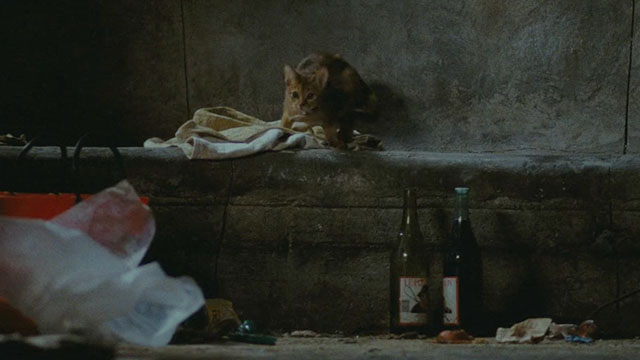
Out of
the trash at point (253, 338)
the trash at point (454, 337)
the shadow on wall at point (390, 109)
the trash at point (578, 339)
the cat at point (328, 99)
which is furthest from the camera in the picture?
the shadow on wall at point (390, 109)

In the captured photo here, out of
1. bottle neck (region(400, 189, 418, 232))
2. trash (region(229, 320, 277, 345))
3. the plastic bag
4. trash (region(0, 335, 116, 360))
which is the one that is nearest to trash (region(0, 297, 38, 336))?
the plastic bag

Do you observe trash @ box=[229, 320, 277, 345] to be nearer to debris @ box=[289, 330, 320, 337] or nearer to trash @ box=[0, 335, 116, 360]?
debris @ box=[289, 330, 320, 337]

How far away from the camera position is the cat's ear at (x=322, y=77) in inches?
136

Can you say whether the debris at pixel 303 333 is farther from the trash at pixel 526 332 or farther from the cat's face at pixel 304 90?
the cat's face at pixel 304 90

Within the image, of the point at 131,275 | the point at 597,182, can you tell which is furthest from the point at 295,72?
the point at 131,275

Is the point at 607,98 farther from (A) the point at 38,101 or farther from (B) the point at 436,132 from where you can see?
(A) the point at 38,101

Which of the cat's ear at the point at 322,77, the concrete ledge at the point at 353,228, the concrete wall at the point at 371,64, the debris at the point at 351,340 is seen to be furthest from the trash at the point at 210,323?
the concrete wall at the point at 371,64

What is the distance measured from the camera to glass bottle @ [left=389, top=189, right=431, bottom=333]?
9.36 feet

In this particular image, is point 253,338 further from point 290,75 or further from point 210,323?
point 290,75

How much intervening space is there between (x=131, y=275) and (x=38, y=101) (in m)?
2.49

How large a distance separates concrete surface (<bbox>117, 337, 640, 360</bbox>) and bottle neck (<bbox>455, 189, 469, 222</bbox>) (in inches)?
19.5

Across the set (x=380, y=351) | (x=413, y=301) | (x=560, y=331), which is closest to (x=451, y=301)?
(x=413, y=301)

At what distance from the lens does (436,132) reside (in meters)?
4.22

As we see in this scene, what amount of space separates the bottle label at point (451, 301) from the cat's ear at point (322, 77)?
1.00 m
